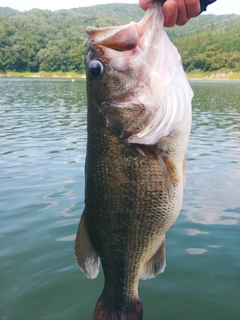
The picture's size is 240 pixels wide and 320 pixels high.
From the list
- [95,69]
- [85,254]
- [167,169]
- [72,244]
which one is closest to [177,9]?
[95,69]

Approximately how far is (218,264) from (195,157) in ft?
22.4

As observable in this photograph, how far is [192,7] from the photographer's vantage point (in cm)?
268

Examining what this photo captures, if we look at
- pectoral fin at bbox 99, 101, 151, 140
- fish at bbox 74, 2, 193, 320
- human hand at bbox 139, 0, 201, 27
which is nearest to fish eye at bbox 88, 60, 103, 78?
fish at bbox 74, 2, 193, 320

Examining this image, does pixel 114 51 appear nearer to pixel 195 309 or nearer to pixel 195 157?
pixel 195 309

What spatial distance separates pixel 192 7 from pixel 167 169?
43.5 inches

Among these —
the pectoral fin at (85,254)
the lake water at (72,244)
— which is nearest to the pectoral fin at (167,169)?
the pectoral fin at (85,254)

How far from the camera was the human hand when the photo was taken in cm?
252

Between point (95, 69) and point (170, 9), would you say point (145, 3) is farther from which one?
point (95, 69)

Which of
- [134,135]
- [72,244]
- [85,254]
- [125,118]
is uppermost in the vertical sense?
[125,118]

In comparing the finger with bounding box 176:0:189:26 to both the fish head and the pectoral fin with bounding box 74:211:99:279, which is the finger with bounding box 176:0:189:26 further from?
the pectoral fin with bounding box 74:211:99:279

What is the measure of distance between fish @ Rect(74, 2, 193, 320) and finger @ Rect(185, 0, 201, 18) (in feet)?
0.76

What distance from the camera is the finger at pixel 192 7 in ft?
8.69

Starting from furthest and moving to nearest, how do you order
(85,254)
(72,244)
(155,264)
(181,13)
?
(72,244), (155,264), (85,254), (181,13)

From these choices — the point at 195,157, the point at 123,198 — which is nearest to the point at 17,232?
the point at 123,198
